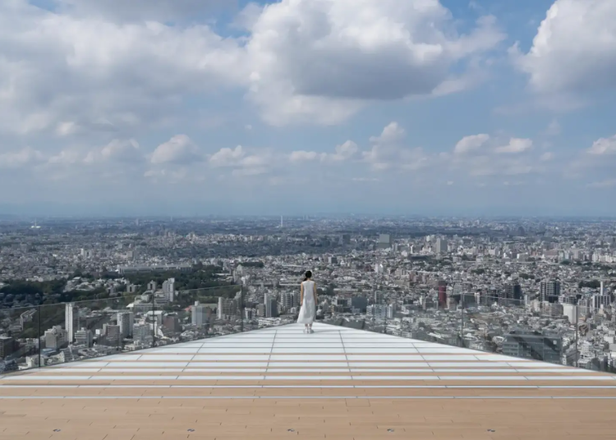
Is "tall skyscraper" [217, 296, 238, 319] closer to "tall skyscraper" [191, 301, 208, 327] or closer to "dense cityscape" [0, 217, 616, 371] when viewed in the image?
"dense cityscape" [0, 217, 616, 371]

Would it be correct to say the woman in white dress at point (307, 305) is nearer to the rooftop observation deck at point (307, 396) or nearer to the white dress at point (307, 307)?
the white dress at point (307, 307)

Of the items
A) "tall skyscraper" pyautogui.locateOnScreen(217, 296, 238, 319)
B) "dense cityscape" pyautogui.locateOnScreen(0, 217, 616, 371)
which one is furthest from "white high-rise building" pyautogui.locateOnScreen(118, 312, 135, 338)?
"tall skyscraper" pyautogui.locateOnScreen(217, 296, 238, 319)

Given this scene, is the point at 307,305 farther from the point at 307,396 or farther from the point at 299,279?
the point at 307,396

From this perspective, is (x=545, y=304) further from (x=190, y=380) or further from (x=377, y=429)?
(x=190, y=380)

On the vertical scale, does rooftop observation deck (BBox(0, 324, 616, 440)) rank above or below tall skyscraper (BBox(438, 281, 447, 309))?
below

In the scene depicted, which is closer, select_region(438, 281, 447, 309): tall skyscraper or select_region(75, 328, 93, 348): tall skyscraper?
select_region(75, 328, 93, 348): tall skyscraper

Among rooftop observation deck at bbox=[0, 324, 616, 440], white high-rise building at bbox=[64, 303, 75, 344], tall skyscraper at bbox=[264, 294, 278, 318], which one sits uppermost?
white high-rise building at bbox=[64, 303, 75, 344]
